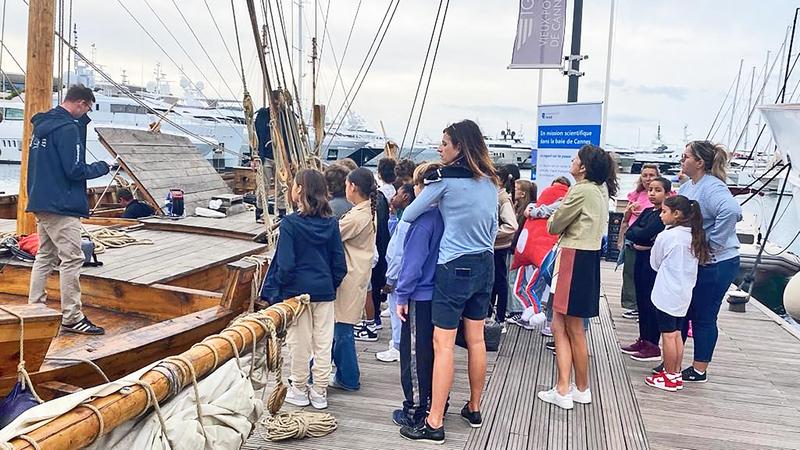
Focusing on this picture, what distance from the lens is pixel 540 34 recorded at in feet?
22.2

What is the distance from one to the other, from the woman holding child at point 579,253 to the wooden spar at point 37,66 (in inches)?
161

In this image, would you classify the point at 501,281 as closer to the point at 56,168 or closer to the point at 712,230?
the point at 712,230

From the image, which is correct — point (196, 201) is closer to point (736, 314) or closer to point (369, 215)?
point (369, 215)

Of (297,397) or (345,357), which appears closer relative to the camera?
(297,397)

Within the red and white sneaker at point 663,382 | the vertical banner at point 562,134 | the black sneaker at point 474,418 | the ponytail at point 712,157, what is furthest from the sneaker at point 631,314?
the black sneaker at point 474,418

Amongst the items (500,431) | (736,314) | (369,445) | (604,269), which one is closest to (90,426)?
(369,445)

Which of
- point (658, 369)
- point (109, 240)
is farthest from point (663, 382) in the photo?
point (109, 240)

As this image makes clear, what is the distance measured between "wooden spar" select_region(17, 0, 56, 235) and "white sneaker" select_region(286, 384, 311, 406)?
2900mm

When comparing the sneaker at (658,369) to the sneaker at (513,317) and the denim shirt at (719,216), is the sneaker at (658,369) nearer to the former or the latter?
the denim shirt at (719,216)

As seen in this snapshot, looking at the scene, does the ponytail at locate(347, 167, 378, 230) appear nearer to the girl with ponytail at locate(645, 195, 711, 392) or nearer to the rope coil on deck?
the rope coil on deck

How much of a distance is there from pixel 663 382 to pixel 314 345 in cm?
226

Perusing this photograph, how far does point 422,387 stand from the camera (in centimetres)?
332

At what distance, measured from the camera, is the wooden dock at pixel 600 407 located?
3307 mm

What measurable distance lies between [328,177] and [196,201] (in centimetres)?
450
